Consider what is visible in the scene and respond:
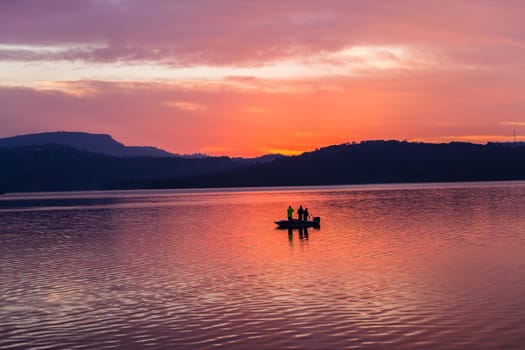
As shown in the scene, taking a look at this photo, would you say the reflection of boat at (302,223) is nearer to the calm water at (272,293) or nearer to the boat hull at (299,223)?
the boat hull at (299,223)

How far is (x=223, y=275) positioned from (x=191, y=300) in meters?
8.11

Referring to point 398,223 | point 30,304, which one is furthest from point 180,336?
point 398,223

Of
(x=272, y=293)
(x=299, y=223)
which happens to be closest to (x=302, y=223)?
(x=299, y=223)

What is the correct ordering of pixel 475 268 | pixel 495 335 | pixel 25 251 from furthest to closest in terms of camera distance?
pixel 25 251
pixel 475 268
pixel 495 335

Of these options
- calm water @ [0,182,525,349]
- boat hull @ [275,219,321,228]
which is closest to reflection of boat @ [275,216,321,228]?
boat hull @ [275,219,321,228]

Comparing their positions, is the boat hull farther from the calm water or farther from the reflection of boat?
the calm water

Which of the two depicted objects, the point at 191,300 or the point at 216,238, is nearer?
the point at 191,300

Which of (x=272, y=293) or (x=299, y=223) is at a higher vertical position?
(x=299, y=223)

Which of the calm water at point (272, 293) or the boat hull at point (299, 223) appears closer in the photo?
the calm water at point (272, 293)

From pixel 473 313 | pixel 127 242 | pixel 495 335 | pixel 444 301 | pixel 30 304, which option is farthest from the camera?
pixel 127 242

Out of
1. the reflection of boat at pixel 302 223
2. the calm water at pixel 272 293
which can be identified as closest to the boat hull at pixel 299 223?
the reflection of boat at pixel 302 223

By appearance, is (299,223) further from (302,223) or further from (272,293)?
(272,293)

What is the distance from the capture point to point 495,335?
22031 millimetres

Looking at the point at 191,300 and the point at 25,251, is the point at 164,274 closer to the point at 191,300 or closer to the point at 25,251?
the point at 191,300
